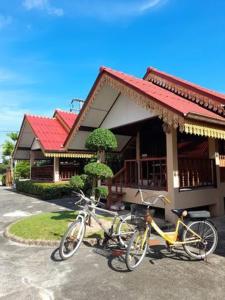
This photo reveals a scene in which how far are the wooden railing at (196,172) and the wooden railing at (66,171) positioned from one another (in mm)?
10453

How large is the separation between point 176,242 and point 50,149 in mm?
11785

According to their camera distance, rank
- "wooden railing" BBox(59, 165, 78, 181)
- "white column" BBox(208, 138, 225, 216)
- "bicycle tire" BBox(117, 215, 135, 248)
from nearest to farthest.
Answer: "bicycle tire" BBox(117, 215, 135, 248), "white column" BBox(208, 138, 225, 216), "wooden railing" BBox(59, 165, 78, 181)

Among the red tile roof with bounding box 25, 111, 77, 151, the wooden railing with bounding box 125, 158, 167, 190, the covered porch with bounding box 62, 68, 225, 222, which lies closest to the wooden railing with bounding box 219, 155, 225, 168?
the covered porch with bounding box 62, 68, 225, 222

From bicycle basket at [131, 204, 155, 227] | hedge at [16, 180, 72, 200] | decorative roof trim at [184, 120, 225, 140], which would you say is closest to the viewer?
bicycle basket at [131, 204, 155, 227]

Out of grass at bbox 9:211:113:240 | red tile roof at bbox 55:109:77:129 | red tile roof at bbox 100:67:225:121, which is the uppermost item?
red tile roof at bbox 55:109:77:129

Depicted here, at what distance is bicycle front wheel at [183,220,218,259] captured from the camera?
17.1 ft

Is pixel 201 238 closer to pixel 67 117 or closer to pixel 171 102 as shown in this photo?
pixel 171 102

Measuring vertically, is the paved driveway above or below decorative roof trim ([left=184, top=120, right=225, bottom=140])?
below

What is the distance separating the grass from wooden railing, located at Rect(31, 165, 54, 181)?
9.09 meters

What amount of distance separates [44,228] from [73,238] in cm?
228

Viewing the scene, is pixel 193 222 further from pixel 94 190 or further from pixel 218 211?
pixel 218 211

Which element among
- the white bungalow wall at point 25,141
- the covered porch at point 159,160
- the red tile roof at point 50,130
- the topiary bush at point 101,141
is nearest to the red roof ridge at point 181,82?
the covered porch at point 159,160

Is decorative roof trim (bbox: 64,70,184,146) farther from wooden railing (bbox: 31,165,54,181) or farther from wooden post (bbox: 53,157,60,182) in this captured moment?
wooden railing (bbox: 31,165,54,181)

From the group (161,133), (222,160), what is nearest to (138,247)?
(222,160)
